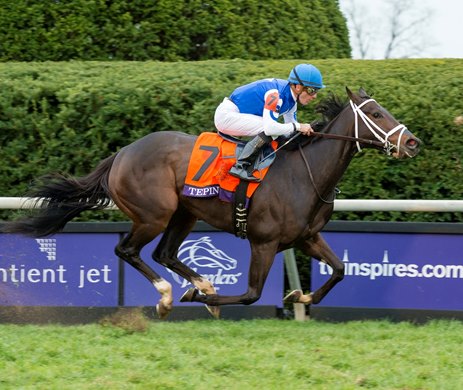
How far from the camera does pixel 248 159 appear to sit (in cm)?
650

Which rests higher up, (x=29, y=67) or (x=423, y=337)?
(x=29, y=67)

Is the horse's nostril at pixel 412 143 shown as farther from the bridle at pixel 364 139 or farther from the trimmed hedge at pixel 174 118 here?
the trimmed hedge at pixel 174 118

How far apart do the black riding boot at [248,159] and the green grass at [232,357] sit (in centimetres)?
113

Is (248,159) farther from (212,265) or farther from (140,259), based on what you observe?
(212,265)

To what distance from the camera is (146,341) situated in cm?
606

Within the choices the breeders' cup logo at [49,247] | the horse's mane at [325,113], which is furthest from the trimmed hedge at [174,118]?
the horse's mane at [325,113]

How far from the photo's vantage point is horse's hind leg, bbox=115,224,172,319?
6.75 meters

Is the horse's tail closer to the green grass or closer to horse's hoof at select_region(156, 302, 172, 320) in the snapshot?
the green grass

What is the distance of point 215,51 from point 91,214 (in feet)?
9.63

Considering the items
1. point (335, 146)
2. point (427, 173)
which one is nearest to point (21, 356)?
point (335, 146)

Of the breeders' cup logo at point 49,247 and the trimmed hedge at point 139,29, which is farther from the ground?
the trimmed hedge at point 139,29

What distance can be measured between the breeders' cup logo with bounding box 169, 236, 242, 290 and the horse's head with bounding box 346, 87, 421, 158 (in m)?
1.62

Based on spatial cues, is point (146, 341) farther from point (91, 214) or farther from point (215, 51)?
point (215, 51)

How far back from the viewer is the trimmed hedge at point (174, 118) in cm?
790
